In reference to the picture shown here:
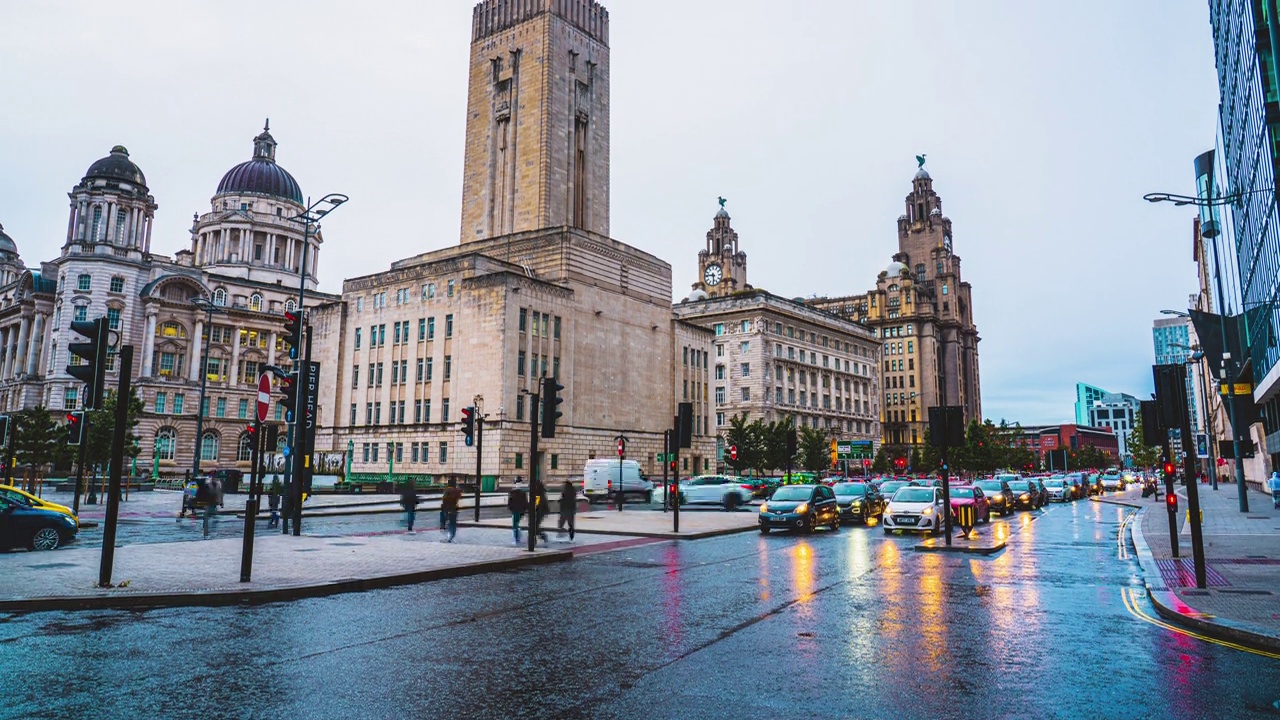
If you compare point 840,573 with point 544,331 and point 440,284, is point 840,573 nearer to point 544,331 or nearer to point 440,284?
point 544,331

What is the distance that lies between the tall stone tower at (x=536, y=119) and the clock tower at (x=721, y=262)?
6546 cm

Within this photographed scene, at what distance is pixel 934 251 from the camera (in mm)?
141250

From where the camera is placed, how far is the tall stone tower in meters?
63.7

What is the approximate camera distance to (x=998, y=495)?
3244 cm

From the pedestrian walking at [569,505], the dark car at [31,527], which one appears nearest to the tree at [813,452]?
the pedestrian walking at [569,505]

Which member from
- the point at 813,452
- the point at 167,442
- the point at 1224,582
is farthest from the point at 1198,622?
the point at 167,442

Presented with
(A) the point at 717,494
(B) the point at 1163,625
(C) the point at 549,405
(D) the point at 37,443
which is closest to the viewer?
(B) the point at 1163,625

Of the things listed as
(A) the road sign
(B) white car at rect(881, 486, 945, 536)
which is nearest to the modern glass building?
(B) white car at rect(881, 486, 945, 536)

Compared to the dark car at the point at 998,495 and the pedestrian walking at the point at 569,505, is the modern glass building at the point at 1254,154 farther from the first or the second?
the pedestrian walking at the point at 569,505

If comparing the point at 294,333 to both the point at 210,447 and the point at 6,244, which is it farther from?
the point at 6,244

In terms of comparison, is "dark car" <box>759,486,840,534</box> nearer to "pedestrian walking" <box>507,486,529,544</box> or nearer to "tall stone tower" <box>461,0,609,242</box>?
"pedestrian walking" <box>507,486,529,544</box>

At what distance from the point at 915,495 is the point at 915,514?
1459 mm

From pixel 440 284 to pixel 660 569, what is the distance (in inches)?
1872

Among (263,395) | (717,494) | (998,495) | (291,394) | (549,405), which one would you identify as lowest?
(717,494)
